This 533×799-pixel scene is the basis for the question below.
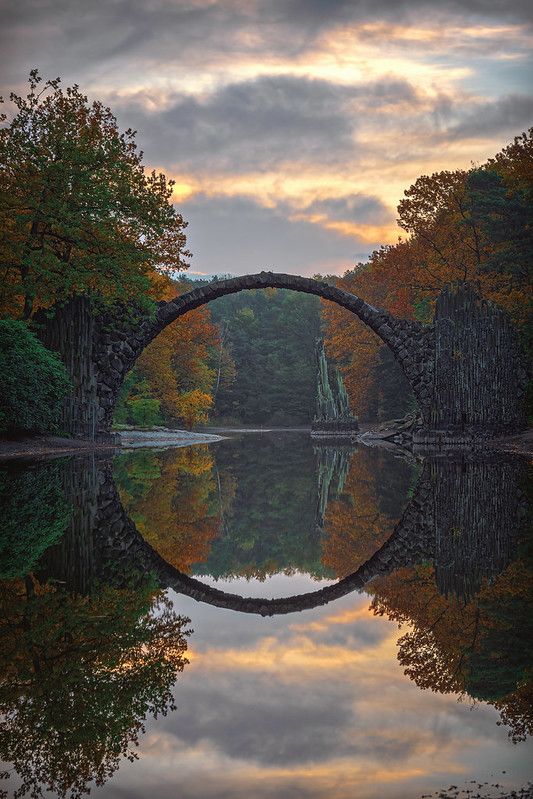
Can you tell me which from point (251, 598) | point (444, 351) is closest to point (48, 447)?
point (444, 351)

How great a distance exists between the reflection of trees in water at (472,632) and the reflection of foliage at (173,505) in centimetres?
202

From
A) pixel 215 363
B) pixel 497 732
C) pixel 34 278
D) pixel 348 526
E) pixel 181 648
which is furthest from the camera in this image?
pixel 215 363

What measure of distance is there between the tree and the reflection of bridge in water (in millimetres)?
11934

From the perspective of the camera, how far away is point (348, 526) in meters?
9.56

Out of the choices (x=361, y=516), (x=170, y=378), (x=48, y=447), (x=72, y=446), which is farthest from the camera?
(x=170, y=378)

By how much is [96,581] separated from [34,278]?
61.8ft

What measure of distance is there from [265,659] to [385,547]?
12.9 feet

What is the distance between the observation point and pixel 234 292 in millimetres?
27891

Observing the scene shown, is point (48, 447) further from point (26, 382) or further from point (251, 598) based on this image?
point (251, 598)

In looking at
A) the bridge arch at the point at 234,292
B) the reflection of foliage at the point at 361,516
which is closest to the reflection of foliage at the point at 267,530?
the reflection of foliage at the point at 361,516

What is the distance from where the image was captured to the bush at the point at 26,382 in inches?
830

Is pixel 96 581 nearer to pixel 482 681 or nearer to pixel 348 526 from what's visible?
pixel 482 681

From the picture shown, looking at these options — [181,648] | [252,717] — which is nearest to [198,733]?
[252,717]

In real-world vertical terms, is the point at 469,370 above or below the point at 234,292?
below
